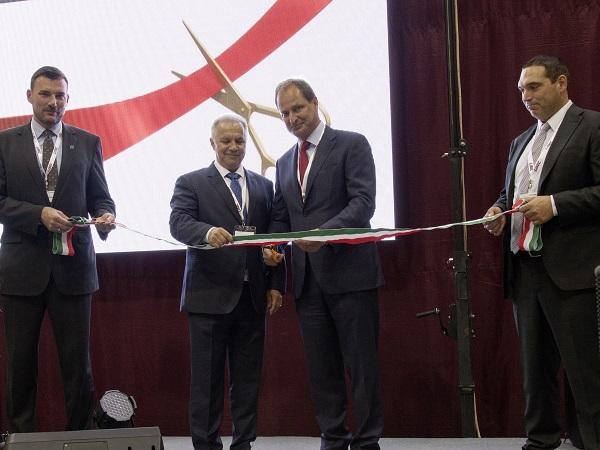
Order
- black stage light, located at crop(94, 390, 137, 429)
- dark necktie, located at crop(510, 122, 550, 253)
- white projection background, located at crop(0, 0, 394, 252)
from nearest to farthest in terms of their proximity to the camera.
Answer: dark necktie, located at crop(510, 122, 550, 253) → black stage light, located at crop(94, 390, 137, 429) → white projection background, located at crop(0, 0, 394, 252)

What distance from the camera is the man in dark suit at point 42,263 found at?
363 centimetres

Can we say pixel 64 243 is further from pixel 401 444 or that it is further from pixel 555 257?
pixel 555 257

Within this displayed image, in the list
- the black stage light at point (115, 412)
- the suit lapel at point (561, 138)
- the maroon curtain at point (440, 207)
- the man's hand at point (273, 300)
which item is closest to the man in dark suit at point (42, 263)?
the black stage light at point (115, 412)

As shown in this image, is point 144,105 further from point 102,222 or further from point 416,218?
point 416,218

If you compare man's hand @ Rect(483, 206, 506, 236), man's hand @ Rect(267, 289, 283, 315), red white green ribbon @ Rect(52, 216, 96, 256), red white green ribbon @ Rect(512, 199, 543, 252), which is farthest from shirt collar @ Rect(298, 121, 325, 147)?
red white green ribbon @ Rect(52, 216, 96, 256)

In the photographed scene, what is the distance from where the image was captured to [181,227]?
11.7 ft

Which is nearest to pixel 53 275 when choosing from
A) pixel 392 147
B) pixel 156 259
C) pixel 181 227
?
pixel 181 227

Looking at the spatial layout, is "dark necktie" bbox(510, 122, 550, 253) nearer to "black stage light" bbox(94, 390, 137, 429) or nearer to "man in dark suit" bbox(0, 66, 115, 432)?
"man in dark suit" bbox(0, 66, 115, 432)

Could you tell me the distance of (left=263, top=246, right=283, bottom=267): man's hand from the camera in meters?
3.57

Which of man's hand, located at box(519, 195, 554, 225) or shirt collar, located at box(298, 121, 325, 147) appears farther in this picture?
shirt collar, located at box(298, 121, 325, 147)

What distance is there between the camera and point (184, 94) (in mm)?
4660

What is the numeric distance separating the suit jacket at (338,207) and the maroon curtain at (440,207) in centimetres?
83

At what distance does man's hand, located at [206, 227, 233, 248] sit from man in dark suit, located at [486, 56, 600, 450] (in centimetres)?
114

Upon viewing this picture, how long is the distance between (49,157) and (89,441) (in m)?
1.55
